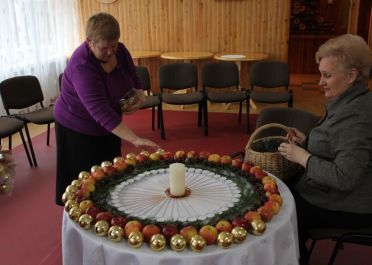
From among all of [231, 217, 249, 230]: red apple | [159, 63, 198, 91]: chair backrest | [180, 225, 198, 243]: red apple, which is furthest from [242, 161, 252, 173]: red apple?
[159, 63, 198, 91]: chair backrest

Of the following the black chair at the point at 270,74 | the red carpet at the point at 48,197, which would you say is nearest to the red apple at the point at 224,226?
the red carpet at the point at 48,197

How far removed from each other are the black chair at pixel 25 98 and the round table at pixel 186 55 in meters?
2.29

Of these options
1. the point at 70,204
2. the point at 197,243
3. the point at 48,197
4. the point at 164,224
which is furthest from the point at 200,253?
the point at 48,197

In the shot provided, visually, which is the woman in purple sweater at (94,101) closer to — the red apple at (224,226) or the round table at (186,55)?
the red apple at (224,226)

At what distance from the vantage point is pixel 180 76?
17.5ft

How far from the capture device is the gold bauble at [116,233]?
138 centimetres

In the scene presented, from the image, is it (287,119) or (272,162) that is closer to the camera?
(272,162)

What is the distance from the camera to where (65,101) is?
A: 243 centimetres

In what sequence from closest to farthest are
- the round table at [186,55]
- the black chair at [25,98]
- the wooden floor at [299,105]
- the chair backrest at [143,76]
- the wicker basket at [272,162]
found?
the wicker basket at [272,162], the black chair at [25,98], the chair backrest at [143,76], the wooden floor at [299,105], the round table at [186,55]

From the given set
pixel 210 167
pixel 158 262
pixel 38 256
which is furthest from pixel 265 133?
pixel 38 256

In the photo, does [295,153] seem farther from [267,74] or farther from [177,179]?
[267,74]

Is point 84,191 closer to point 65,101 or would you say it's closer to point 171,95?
point 65,101

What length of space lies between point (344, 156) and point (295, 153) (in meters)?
0.23

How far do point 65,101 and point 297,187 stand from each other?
139cm
